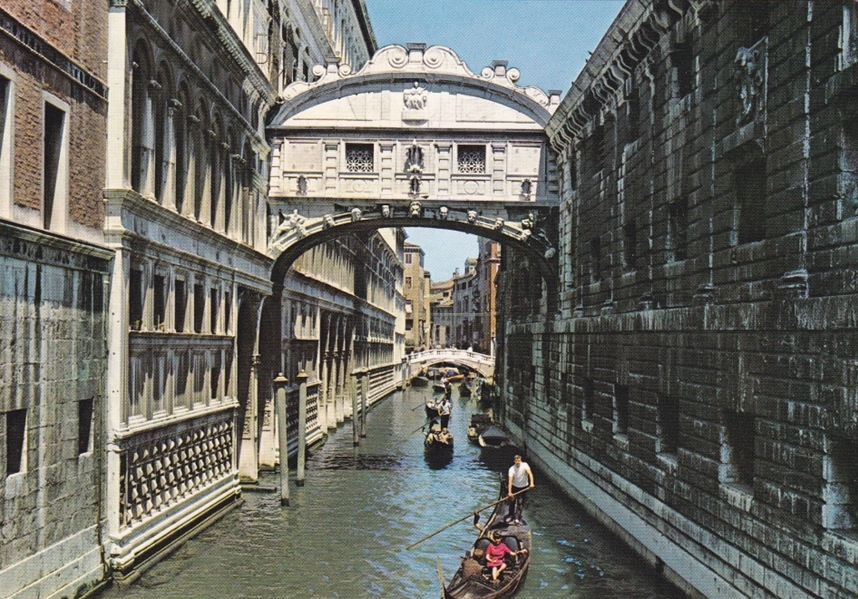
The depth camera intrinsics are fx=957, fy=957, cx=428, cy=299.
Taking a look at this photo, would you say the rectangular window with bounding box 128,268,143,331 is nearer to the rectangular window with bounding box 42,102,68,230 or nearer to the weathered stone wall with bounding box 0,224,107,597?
the weathered stone wall with bounding box 0,224,107,597

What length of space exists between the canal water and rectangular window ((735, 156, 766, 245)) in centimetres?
533

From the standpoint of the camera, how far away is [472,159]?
23.4 metres

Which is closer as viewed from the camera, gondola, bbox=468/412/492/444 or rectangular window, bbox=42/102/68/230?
rectangular window, bbox=42/102/68/230

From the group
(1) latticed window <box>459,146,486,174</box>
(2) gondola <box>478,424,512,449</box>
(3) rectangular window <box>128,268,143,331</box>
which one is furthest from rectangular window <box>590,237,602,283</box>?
(2) gondola <box>478,424,512,449</box>

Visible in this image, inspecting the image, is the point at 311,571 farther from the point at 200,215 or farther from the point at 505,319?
the point at 505,319

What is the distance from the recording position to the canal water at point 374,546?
14.3 metres

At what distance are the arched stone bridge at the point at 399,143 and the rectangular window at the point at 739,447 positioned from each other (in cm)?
1206

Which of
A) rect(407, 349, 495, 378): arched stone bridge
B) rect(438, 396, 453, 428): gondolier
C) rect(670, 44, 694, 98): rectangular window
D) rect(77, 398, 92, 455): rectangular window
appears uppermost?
rect(670, 44, 694, 98): rectangular window

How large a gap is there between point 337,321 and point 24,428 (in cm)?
2579

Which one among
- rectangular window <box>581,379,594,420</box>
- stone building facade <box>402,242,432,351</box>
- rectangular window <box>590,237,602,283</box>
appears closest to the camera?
rectangular window <box>590,237,602,283</box>

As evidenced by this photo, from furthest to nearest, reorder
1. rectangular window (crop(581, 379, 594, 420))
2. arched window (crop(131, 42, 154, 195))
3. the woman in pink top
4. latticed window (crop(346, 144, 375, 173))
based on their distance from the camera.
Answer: latticed window (crop(346, 144, 375, 173)) → rectangular window (crop(581, 379, 594, 420)) → arched window (crop(131, 42, 154, 195)) → the woman in pink top

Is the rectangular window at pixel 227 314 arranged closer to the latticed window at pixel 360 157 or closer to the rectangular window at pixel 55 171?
the latticed window at pixel 360 157

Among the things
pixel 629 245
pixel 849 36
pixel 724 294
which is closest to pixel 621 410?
pixel 629 245

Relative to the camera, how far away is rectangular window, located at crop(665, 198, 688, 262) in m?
14.6
